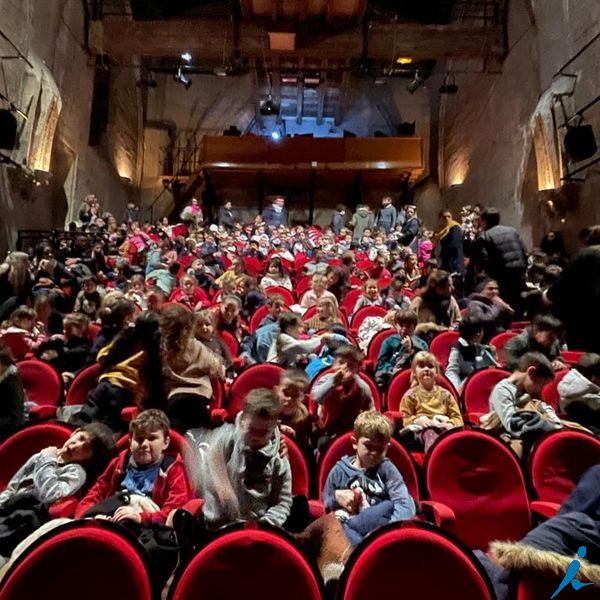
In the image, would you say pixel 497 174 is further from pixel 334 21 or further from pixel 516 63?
pixel 334 21

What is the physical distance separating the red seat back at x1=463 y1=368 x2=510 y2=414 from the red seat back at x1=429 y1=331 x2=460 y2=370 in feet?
2.40

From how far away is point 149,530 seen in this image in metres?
2.01

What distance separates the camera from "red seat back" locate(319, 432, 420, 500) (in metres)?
2.57

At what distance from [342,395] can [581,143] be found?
21.0 feet

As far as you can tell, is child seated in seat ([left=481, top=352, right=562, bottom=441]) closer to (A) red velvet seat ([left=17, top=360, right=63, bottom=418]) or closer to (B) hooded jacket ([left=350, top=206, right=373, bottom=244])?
(A) red velvet seat ([left=17, top=360, right=63, bottom=418])

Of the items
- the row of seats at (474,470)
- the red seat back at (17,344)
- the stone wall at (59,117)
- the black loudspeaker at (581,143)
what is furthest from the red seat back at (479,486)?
the stone wall at (59,117)

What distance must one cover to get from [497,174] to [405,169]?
14.6ft

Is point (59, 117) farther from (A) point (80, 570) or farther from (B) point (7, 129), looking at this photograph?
(A) point (80, 570)

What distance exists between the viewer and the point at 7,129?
795 cm

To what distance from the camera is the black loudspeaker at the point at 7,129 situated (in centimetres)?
787

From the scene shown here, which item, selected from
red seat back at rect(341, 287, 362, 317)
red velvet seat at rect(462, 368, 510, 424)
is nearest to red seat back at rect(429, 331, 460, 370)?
red velvet seat at rect(462, 368, 510, 424)

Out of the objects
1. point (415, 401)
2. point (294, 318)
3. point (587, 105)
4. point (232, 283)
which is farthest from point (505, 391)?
point (587, 105)

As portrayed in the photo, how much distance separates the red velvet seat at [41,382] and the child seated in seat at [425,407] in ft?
7.83

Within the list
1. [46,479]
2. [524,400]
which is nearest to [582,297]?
[524,400]
